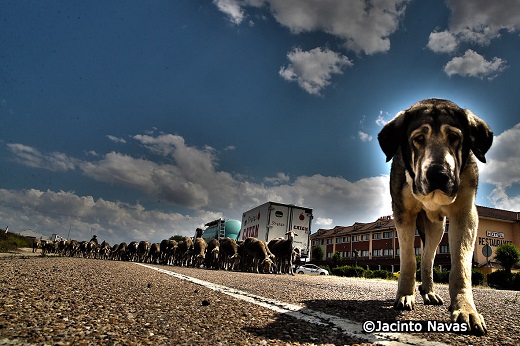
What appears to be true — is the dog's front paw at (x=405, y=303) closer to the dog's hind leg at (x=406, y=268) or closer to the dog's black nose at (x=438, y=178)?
the dog's hind leg at (x=406, y=268)

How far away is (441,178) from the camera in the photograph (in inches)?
105

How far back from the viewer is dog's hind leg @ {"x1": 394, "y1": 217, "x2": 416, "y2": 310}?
3434 mm

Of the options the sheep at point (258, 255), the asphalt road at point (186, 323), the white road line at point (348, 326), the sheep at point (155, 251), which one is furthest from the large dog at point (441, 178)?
the sheep at point (155, 251)

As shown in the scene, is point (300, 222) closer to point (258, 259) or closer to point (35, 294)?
point (258, 259)

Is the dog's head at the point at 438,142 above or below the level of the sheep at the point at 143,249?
above

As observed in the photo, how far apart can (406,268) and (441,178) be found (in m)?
1.48

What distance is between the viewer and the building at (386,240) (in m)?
46.6

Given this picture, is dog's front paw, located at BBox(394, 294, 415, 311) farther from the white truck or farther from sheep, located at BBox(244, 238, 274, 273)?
the white truck

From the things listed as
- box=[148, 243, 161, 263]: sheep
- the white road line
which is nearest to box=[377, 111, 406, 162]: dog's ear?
the white road line

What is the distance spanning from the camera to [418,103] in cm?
349

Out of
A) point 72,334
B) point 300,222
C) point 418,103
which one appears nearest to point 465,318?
point 418,103

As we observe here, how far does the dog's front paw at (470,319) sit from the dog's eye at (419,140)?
145 centimetres

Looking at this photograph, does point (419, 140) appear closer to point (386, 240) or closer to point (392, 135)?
point (392, 135)

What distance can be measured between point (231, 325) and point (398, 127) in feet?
8.60
